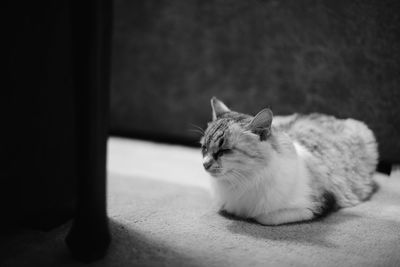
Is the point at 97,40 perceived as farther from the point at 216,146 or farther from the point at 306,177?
the point at 306,177

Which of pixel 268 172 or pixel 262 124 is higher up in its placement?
pixel 262 124

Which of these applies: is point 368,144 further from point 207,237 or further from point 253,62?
point 207,237

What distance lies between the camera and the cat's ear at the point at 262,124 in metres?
1.32

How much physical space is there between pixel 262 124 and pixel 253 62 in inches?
37.8

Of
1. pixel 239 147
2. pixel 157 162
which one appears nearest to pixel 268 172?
pixel 239 147

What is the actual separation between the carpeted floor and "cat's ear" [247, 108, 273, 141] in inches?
13.5

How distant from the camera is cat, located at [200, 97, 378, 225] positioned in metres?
1.34

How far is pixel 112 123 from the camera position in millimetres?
2773

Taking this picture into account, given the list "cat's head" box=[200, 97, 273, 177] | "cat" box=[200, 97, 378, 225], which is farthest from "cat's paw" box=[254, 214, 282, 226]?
"cat's head" box=[200, 97, 273, 177]

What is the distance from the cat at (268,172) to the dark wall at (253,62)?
0.51 metres

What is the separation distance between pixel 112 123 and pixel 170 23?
87 centimetres

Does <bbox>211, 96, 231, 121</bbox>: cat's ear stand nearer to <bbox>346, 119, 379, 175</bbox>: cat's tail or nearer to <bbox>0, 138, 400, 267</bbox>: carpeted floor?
<bbox>0, 138, 400, 267</bbox>: carpeted floor

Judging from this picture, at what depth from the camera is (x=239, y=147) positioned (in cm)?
133

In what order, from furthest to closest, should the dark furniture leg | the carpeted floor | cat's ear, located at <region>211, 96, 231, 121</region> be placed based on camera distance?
cat's ear, located at <region>211, 96, 231, 121</region>, the carpeted floor, the dark furniture leg
